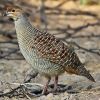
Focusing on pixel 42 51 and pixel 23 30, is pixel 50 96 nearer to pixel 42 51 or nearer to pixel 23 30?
pixel 42 51

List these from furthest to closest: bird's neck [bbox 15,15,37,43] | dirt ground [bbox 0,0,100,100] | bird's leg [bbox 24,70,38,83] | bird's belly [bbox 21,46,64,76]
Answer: bird's leg [bbox 24,70,38,83]
dirt ground [bbox 0,0,100,100]
bird's neck [bbox 15,15,37,43]
bird's belly [bbox 21,46,64,76]

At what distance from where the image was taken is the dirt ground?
6580 millimetres

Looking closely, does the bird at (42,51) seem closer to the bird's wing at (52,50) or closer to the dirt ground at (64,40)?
the bird's wing at (52,50)

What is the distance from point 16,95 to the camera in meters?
6.39

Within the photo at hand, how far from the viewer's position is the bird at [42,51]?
6.05 meters

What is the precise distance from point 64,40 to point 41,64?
3.09 meters

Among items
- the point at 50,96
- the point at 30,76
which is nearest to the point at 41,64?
the point at 50,96

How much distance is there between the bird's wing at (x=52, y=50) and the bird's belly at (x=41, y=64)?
5cm

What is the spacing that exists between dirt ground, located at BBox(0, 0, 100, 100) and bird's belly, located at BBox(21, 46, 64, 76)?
0.30 m

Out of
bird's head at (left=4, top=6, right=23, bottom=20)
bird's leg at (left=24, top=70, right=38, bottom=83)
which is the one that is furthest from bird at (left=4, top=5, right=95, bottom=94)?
bird's leg at (left=24, top=70, right=38, bottom=83)

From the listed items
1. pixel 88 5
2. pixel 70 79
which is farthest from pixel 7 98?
pixel 88 5

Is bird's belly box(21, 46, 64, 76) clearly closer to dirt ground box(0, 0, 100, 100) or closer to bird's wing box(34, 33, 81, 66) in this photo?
bird's wing box(34, 33, 81, 66)

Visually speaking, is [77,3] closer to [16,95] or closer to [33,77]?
[33,77]

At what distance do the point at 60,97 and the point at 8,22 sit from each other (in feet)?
14.6
